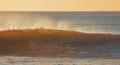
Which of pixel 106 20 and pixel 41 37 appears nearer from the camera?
pixel 41 37

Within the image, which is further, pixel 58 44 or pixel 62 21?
pixel 62 21

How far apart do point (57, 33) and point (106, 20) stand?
0.36m

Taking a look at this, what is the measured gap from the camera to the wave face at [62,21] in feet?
5.71

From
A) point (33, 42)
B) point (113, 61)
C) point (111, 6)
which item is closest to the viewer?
point (113, 61)

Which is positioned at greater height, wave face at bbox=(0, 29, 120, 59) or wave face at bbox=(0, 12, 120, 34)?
wave face at bbox=(0, 12, 120, 34)

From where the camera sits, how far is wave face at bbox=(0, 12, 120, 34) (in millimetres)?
1739

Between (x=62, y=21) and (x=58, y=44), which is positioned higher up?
(x=62, y=21)

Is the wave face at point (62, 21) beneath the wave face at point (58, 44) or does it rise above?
above

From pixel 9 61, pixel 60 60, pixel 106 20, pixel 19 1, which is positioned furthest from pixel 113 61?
pixel 19 1

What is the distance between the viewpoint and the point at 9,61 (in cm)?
145

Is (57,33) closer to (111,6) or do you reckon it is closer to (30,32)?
(30,32)

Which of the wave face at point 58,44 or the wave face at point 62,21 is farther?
the wave face at point 62,21

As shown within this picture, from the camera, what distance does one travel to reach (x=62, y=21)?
1.81 meters

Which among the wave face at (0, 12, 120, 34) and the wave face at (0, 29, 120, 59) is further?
the wave face at (0, 12, 120, 34)
